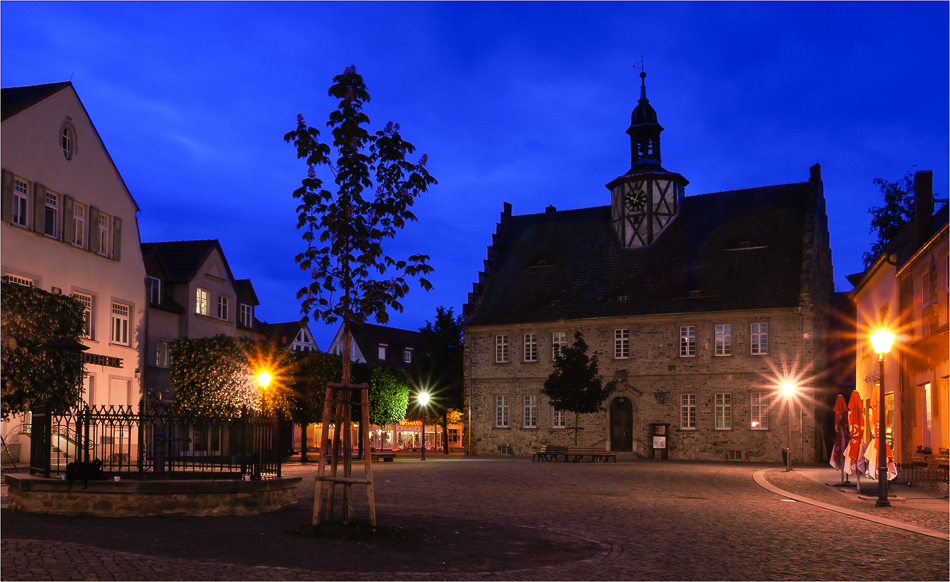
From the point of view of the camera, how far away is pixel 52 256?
101 ft

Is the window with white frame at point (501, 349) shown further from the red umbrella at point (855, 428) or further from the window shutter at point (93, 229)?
the red umbrella at point (855, 428)

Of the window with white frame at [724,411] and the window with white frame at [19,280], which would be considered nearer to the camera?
the window with white frame at [19,280]

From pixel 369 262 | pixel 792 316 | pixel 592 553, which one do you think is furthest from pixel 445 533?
pixel 792 316

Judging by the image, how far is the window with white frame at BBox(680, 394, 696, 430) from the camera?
44406mm

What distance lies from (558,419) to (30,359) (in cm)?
3139

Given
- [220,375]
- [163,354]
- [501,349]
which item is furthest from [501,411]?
[163,354]

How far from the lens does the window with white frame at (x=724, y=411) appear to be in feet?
143

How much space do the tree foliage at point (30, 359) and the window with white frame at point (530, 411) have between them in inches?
1173

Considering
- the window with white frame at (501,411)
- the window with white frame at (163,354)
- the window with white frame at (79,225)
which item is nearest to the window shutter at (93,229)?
the window with white frame at (79,225)

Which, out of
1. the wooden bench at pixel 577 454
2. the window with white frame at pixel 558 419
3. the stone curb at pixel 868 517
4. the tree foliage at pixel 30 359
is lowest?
the wooden bench at pixel 577 454

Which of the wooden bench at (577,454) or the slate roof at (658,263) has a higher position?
the slate roof at (658,263)

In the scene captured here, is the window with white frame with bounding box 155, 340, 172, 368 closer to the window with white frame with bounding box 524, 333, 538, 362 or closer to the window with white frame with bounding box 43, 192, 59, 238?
the window with white frame with bounding box 43, 192, 59, 238

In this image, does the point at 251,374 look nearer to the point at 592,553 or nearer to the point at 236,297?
the point at 236,297

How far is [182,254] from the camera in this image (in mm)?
42500
